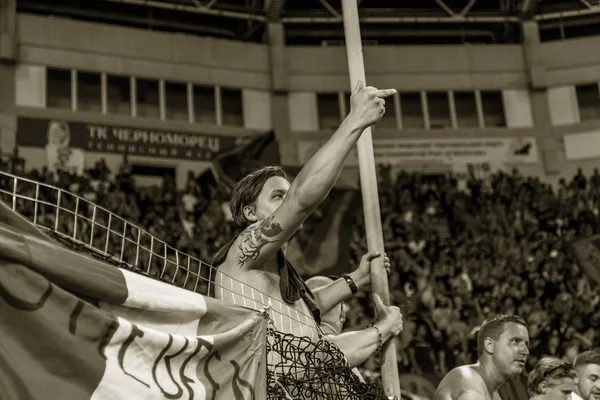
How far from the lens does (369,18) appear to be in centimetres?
2392

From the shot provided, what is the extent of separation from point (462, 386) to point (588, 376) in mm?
1775

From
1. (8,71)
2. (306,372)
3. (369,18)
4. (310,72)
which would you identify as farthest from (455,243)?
(306,372)

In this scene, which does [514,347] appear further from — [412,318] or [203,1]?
[203,1]

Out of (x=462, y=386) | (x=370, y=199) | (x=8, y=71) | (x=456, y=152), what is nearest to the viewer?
(x=370, y=199)

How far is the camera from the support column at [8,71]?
64.5ft

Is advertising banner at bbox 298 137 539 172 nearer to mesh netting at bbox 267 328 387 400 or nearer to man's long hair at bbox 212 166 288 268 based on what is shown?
man's long hair at bbox 212 166 288 268

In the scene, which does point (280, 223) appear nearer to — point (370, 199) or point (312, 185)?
point (312, 185)

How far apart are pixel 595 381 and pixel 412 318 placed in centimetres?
603

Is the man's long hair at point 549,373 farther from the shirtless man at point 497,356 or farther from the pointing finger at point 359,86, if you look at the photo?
the pointing finger at point 359,86

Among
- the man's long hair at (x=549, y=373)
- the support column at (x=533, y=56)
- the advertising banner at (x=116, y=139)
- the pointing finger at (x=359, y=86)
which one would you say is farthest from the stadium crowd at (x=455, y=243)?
the pointing finger at (x=359, y=86)

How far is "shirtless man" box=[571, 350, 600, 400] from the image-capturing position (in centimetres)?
618

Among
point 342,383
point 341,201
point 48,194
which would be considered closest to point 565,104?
point 341,201

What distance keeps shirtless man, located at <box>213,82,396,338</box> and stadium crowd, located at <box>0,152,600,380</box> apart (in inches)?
280

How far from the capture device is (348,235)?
54.8 feet
